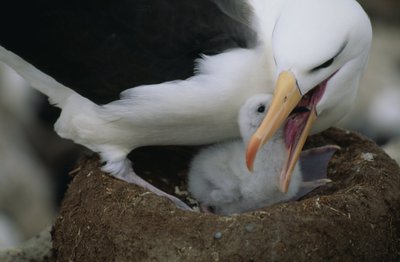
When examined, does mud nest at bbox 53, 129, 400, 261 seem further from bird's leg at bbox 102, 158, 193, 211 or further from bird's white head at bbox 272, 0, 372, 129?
bird's white head at bbox 272, 0, 372, 129

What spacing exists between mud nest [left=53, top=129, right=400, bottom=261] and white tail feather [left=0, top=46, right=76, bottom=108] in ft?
1.19

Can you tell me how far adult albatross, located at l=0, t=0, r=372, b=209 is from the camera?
3.76 metres

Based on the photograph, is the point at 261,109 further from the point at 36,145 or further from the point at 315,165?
the point at 36,145

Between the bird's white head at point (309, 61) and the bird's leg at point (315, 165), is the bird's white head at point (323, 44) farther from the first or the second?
the bird's leg at point (315, 165)

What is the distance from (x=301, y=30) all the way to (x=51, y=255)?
71.0 inches

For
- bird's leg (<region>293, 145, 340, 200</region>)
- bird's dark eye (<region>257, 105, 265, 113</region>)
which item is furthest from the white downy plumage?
bird's leg (<region>293, 145, 340, 200</region>)

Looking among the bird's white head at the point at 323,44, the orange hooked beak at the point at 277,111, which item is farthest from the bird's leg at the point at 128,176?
the bird's white head at the point at 323,44

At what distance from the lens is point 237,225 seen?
12.1 ft

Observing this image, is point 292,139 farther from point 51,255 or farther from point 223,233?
point 51,255

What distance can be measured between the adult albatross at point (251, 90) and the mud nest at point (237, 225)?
237mm

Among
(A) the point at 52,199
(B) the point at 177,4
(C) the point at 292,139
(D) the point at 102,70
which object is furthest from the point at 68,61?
(A) the point at 52,199

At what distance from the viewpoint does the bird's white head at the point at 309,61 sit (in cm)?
372

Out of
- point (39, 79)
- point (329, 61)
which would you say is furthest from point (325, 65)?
point (39, 79)

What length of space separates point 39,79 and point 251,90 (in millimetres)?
1023
